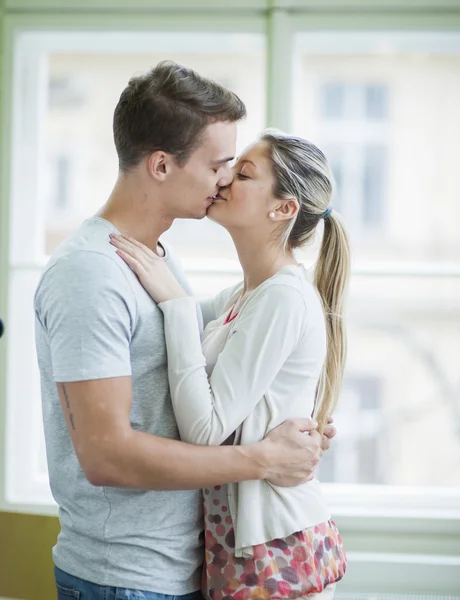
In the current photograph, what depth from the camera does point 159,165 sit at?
1379mm

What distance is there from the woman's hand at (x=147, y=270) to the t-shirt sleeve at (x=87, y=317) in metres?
0.06

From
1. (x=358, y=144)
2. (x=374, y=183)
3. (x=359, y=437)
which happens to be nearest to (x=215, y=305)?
(x=359, y=437)

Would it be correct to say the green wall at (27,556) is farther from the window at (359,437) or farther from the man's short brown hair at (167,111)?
the window at (359,437)

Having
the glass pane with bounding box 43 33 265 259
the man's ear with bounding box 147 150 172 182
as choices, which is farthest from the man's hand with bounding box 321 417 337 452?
the glass pane with bounding box 43 33 265 259

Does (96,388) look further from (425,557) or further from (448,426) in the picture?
(448,426)

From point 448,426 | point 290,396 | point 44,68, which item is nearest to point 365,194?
point 448,426

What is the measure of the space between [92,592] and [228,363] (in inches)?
18.4

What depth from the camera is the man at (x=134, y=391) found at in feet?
3.94

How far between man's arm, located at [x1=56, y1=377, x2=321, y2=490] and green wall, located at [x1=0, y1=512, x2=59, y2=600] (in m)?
→ 0.47

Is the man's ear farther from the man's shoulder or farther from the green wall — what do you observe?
the green wall

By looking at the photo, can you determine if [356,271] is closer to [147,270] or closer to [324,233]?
[324,233]

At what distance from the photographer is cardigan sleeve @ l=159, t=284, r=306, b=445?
129 centimetres

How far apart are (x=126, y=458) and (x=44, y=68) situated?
1.51 metres

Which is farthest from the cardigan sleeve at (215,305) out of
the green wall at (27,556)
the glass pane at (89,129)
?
the glass pane at (89,129)
